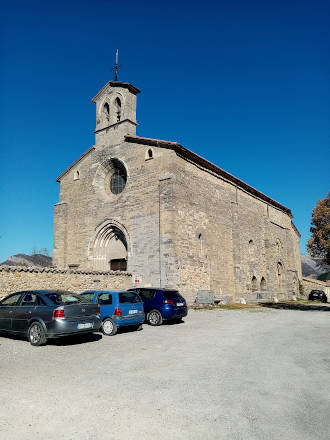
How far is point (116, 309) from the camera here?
10.5m

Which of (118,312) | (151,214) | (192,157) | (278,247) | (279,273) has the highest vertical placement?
(192,157)

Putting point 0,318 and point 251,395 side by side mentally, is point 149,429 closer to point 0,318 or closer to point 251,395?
point 251,395

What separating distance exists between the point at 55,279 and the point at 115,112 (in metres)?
12.5

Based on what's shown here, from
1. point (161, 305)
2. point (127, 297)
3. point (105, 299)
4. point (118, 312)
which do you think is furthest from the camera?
point (161, 305)

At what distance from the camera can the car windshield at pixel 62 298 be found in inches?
351

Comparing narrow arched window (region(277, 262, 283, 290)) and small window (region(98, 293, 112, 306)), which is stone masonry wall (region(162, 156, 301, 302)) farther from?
small window (region(98, 293, 112, 306))

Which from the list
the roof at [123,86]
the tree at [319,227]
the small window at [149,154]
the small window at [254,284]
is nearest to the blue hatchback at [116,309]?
the small window at [149,154]

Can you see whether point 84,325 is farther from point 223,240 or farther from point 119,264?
point 223,240

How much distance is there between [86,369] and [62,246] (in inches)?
742

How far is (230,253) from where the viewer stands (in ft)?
80.8

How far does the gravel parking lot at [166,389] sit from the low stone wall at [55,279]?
4923mm

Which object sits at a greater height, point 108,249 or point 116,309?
point 108,249

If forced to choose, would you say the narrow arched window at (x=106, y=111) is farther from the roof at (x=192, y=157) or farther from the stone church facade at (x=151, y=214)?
the roof at (x=192, y=157)

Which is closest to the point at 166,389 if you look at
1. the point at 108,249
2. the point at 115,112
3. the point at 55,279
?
the point at 55,279
